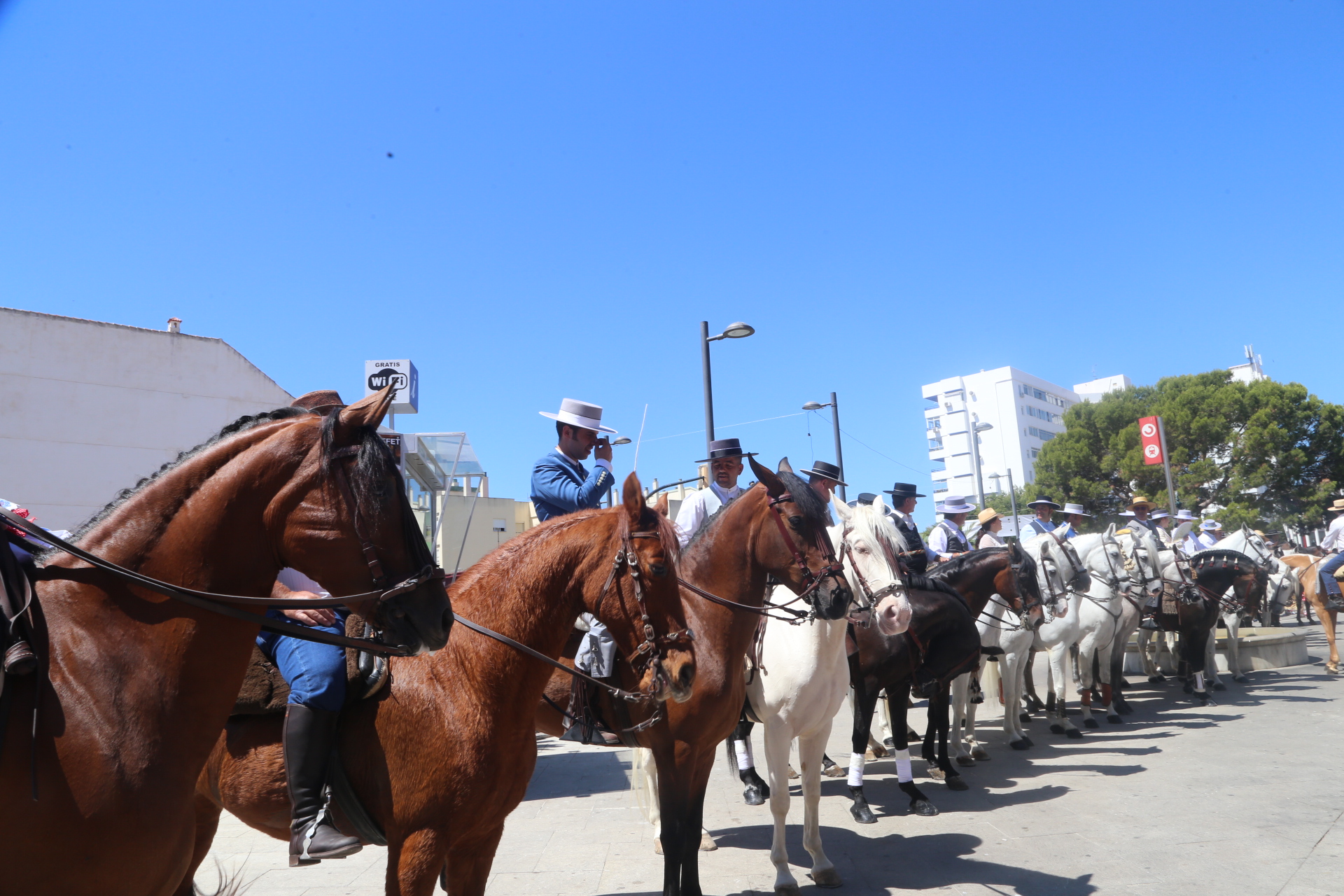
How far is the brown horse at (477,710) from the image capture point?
308 cm

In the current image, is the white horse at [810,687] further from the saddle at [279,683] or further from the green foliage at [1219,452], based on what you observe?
the green foliage at [1219,452]

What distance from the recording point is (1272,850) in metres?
5.60

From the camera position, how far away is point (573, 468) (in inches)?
191

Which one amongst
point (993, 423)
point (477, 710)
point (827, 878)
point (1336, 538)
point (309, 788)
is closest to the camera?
point (309, 788)

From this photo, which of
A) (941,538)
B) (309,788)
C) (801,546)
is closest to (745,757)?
(801,546)

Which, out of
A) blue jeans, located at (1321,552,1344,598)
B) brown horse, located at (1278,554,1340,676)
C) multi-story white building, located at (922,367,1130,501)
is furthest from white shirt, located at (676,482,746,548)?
multi-story white building, located at (922,367,1130,501)

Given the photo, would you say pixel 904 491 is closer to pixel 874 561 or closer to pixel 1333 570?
pixel 874 561

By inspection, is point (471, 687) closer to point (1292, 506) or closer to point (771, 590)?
point (771, 590)

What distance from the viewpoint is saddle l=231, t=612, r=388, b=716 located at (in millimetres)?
3217

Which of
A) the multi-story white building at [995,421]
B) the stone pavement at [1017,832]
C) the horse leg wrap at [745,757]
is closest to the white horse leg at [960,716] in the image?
the stone pavement at [1017,832]

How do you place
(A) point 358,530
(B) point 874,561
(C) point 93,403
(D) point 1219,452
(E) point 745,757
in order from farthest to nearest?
(D) point 1219,452, (C) point 93,403, (E) point 745,757, (B) point 874,561, (A) point 358,530

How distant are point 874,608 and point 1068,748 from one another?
5785 millimetres

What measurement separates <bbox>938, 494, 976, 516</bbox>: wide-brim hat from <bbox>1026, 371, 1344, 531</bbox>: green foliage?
1228 inches

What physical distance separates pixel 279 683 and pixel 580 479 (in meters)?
1.99
